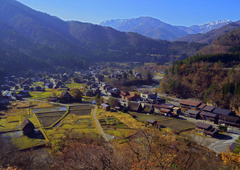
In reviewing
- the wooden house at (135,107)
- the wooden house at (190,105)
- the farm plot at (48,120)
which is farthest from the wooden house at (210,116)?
the farm plot at (48,120)

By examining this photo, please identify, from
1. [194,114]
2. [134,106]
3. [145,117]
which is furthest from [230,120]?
[134,106]

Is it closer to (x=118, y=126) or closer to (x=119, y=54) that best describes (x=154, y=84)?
(x=118, y=126)

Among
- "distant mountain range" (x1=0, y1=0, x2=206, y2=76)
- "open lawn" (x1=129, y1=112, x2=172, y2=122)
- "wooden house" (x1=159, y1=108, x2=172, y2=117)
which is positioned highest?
"distant mountain range" (x1=0, y1=0, x2=206, y2=76)

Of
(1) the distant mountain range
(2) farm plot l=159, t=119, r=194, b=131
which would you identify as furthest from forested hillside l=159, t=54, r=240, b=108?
(1) the distant mountain range

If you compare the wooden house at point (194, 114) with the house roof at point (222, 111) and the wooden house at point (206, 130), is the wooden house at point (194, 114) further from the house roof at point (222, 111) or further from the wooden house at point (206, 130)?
the wooden house at point (206, 130)

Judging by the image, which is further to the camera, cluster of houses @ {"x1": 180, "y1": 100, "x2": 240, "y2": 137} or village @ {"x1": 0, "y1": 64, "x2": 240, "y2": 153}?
cluster of houses @ {"x1": 180, "y1": 100, "x2": 240, "y2": 137}

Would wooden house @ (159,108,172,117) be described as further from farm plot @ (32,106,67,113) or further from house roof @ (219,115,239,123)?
farm plot @ (32,106,67,113)

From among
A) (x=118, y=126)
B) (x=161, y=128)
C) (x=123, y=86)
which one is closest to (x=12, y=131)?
(x=118, y=126)
